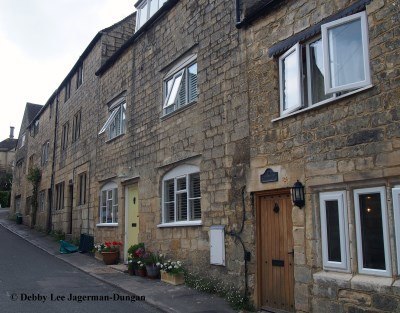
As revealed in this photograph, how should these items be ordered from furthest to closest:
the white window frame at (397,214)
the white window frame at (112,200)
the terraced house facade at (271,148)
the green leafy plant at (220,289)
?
the white window frame at (112,200), the green leafy plant at (220,289), the terraced house facade at (271,148), the white window frame at (397,214)

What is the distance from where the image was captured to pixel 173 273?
947 centimetres

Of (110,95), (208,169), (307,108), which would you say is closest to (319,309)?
(307,108)

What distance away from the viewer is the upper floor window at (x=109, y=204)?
14.1m

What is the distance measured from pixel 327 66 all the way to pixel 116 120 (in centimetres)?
979

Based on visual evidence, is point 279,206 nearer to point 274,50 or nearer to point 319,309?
point 319,309

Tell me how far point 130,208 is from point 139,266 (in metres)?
2.62

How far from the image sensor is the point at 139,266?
1079cm

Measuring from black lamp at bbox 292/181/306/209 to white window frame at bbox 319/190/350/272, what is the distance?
0.32 metres

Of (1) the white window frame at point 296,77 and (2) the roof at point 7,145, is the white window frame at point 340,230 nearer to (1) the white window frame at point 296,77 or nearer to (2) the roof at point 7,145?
(1) the white window frame at point 296,77

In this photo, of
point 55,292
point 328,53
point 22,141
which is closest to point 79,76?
point 55,292

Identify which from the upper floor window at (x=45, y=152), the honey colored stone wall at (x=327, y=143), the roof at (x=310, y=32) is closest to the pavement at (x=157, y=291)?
the honey colored stone wall at (x=327, y=143)

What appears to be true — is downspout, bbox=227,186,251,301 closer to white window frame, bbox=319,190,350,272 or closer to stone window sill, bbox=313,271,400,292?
stone window sill, bbox=313,271,400,292

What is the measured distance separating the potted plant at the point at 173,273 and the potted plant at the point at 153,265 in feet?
0.96

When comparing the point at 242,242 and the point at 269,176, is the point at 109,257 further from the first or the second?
the point at 269,176
